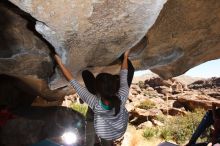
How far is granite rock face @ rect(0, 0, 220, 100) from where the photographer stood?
3859 millimetres

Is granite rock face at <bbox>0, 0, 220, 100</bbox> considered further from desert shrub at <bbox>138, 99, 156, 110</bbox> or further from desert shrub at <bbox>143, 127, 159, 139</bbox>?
desert shrub at <bbox>138, 99, 156, 110</bbox>

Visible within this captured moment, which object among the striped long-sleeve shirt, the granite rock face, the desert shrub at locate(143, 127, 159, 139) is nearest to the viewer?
the granite rock face

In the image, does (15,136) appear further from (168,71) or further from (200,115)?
(200,115)

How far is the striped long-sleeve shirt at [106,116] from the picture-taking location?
4504 millimetres

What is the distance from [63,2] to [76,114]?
5850mm

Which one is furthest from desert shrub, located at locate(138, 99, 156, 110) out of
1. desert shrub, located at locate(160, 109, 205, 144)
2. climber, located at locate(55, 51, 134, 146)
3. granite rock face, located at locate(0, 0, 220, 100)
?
climber, located at locate(55, 51, 134, 146)

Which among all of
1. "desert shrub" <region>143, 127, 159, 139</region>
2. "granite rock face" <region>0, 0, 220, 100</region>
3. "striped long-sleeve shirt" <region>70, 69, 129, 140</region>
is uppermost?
"granite rock face" <region>0, 0, 220, 100</region>

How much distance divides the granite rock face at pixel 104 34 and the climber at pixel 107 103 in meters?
0.53

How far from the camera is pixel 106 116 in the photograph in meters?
4.52

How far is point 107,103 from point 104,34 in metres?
0.98

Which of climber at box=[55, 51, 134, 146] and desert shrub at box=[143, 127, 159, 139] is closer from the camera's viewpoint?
climber at box=[55, 51, 134, 146]

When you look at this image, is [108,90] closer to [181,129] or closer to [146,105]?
[181,129]

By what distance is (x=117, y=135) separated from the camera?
471cm

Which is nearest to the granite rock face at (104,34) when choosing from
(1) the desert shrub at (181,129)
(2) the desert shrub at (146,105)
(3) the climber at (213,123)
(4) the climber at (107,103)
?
(4) the climber at (107,103)
